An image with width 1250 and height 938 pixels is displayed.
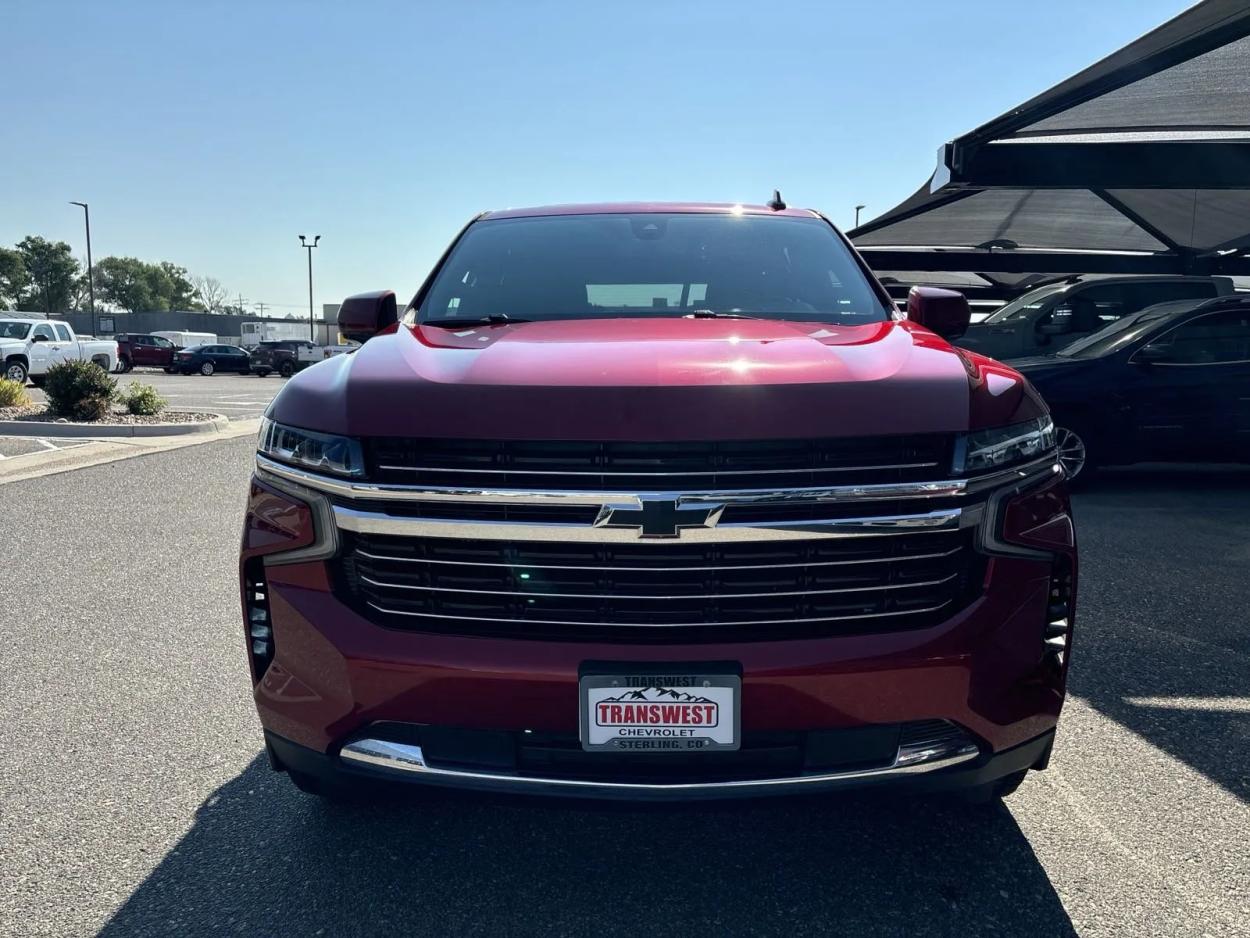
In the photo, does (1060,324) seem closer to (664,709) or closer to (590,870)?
(590,870)

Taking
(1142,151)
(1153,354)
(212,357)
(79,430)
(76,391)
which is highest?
(1142,151)

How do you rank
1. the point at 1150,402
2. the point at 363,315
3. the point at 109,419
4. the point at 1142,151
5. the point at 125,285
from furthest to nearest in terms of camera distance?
the point at 125,285, the point at 109,419, the point at 1142,151, the point at 1150,402, the point at 363,315

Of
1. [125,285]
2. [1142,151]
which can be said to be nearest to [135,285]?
[125,285]

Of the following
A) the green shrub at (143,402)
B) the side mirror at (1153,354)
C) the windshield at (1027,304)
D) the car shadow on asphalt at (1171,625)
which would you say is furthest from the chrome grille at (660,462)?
the green shrub at (143,402)

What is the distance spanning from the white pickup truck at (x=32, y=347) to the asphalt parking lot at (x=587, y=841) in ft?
80.6

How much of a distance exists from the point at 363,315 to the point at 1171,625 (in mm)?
3847

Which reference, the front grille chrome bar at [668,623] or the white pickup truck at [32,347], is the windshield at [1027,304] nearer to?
the front grille chrome bar at [668,623]

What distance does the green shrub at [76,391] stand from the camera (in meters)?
13.8

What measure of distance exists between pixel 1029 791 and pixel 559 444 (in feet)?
6.15

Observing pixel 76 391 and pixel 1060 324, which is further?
pixel 76 391

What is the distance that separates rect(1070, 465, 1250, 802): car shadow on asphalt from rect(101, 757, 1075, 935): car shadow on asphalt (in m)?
1.05

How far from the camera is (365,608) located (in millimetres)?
2176

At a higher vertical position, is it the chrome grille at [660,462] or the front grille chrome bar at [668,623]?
the chrome grille at [660,462]

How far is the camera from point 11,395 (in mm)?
14883
